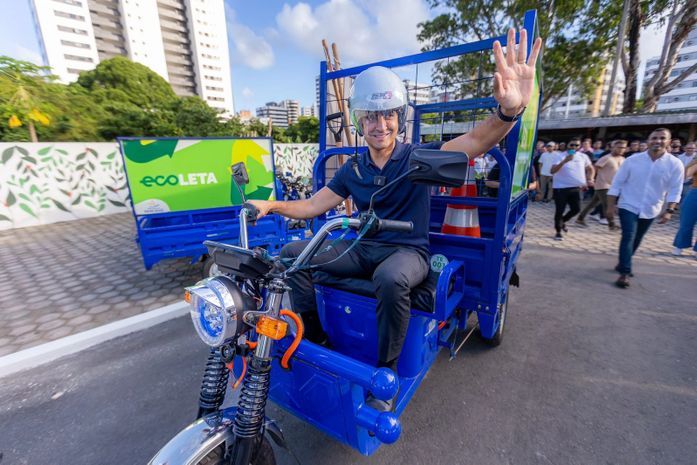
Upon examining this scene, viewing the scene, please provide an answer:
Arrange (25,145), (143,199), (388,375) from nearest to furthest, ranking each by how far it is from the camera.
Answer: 1. (388,375)
2. (143,199)
3. (25,145)

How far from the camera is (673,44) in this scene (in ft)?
42.5

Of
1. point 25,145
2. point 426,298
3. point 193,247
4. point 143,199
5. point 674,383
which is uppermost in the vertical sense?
point 25,145

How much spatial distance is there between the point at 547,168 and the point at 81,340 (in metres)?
11.2

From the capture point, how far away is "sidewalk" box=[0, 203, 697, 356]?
3.55 meters

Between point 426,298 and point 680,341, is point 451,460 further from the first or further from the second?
point 680,341

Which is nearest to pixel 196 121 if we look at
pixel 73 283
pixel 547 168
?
pixel 73 283

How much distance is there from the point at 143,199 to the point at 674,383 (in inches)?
228

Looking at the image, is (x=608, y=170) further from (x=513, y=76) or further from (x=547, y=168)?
(x=513, y=76)

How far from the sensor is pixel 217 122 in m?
25.8

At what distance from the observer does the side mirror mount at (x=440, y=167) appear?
116 centimetres

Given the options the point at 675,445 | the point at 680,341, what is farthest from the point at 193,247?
the point at 680,341

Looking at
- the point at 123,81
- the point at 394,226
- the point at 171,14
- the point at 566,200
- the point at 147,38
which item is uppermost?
the point at 171,14

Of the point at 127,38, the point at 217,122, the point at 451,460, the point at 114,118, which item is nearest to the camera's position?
the point at 451,460

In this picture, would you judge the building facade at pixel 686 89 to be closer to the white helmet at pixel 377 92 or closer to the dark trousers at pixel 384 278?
the white helmet at pixel 377 92
